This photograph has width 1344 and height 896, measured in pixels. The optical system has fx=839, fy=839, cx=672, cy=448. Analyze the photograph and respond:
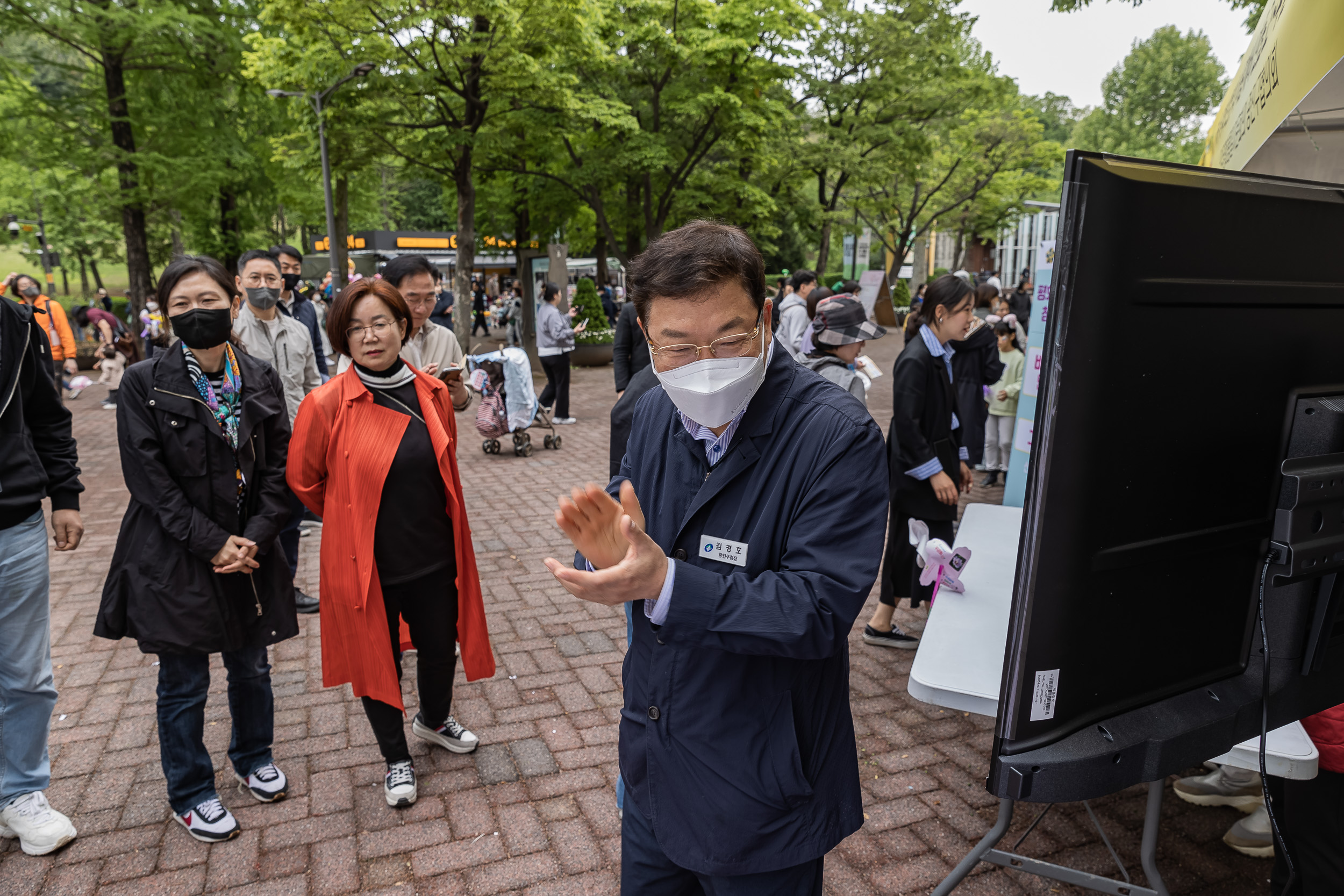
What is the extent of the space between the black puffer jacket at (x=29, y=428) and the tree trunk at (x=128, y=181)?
14953 millimetres

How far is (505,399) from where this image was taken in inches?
384

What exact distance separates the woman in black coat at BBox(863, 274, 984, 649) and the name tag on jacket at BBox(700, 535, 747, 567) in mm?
3156

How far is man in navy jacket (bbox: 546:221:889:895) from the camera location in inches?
55.4

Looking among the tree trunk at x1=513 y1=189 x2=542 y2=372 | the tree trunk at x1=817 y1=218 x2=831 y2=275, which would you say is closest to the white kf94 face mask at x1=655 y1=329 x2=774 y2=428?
the tree trunk at x1=513 y1=189 x2=542 y2=372

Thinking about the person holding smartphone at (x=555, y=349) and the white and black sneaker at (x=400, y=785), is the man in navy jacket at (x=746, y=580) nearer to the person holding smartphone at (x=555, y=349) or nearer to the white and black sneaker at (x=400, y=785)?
the white and black sneaker at (x=400, y=785)

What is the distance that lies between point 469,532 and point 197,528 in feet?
3.37

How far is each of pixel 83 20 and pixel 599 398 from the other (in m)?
10.4

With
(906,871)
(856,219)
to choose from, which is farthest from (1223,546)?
(856,219)

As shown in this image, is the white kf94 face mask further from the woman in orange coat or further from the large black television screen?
the woman in orange coat

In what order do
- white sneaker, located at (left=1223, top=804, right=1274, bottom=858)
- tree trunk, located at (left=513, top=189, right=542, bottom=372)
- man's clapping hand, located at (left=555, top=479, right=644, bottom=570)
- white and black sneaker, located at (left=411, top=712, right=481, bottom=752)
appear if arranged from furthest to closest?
tree trunk, located at (left=513, top=189, right=542, bottom=372)
white and black sneaker, located at (left=411, top=712, right=481, bottom=752)
white sneaker, located at (left=1223, top=804, right=1274, bottom=858)
man's clapping hand, located at (left=555, top=479, right=644, bottom=570)

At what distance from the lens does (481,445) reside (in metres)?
10.5

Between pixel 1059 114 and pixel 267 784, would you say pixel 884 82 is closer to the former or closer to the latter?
pixel 267 784

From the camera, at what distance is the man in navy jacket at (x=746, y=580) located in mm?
1406

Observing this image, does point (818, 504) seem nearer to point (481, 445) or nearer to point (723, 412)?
point (723, 412)
